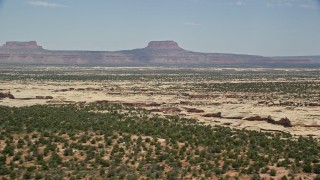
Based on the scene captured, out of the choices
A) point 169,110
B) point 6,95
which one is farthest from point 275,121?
Answer: point 6,95

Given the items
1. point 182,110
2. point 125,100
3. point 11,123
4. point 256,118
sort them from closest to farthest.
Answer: point 11,123 → point 256,118 → point 182,110 → point 125,100

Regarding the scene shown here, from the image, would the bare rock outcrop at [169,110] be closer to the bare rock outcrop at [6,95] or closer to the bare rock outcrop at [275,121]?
the bare rock outcrop at [275,121]

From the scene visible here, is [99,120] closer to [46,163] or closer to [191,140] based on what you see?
[191,140]

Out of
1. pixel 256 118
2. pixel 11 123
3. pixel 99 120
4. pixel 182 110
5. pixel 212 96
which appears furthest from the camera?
pixel 212 96

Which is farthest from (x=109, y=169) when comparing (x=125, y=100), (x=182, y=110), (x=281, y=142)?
(x=125, y=100)

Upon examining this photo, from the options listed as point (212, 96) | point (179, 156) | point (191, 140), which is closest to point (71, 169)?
point (179, 156)

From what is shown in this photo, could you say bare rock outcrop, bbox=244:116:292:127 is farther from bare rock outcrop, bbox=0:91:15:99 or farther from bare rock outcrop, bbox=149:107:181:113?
bare rock outcrop, bbox=0:91:15:99

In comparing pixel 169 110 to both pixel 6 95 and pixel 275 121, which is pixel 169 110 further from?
pixel 6 95

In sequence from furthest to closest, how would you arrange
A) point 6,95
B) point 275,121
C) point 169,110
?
point 6,95, point 169,110, point 275,121

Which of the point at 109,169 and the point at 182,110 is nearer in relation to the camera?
the point at 109,169

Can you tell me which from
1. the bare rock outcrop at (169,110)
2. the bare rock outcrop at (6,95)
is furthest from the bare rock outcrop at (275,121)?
the bare rock outcrop at (6,95)

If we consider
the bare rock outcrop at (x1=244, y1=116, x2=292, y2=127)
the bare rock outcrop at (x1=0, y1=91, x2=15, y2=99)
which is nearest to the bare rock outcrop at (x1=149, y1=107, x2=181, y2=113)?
the bare rock outcrop at (x1=244, y1=116, x2=292, y2=127)
